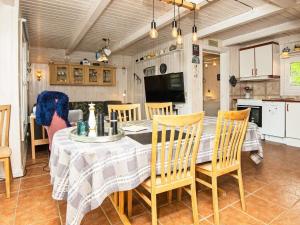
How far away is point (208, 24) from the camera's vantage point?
414 cm

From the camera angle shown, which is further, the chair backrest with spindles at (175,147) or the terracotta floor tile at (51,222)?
the terracotta floor tile at (51,222)

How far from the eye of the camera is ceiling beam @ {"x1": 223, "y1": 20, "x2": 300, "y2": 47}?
12.8 feet

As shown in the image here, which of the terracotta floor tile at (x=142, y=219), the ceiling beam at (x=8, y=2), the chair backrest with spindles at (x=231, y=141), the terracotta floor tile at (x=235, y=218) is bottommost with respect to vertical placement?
the terracotta floor tile at (x=142, y=219)

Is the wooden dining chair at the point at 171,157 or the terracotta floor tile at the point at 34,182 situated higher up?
the wooden dining chair at the point at 171,157

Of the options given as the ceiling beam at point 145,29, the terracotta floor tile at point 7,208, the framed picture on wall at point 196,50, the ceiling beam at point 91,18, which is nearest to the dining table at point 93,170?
the terracotta floor tile at point 7,208

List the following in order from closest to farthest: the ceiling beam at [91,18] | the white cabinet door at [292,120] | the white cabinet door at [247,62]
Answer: the ceiling beam at [91,18], the white cabinet door at [292,120], the white cabinet door at [247,62]

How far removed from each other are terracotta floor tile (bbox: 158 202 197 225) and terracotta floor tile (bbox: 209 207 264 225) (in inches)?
8.2

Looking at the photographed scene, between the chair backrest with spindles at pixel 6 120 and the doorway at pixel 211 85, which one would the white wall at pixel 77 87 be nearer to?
the doorway at pixel 211 85

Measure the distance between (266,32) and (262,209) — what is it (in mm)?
3926

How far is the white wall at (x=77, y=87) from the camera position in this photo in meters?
5.79

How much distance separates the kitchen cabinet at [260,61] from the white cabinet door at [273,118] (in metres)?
0.80

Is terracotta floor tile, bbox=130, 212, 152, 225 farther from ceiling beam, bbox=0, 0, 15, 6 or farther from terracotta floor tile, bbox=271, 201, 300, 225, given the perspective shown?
ceiling beam, bbox=0, 0, 15, 6

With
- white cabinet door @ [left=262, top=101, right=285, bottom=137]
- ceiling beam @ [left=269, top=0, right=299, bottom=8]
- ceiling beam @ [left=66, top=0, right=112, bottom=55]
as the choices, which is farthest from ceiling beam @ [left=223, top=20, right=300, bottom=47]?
ceiling beam @ [left=66, top=0, right=112, bottom=55]

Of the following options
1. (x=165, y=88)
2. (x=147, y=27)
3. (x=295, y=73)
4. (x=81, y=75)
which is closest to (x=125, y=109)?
(x=147, y=27)
